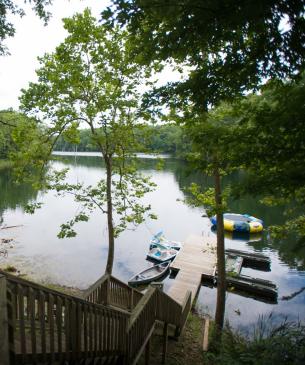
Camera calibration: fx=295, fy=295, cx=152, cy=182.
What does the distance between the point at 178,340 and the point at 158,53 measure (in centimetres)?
756

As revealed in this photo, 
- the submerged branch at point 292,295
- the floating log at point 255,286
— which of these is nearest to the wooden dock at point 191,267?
the floating log at point 255,286

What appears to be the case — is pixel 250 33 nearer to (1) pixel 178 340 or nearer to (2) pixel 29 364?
(2) pixel 29 364

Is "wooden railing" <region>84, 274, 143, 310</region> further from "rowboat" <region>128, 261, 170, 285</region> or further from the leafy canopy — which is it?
"rowboat" <region>128, 261, 170, 285</region>

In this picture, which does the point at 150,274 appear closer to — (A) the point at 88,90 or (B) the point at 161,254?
(B) the point at 161,254

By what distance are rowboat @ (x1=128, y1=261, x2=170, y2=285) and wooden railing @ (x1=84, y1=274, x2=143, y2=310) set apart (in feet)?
21.6

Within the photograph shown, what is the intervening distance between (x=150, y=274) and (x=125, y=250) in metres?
4.51

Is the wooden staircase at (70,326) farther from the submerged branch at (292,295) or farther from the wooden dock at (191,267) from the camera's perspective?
the submerged branch at (292,295)

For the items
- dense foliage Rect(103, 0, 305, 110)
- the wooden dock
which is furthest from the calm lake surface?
dense foliage Rect(103, 0, 305, 110)

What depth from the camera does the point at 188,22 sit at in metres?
2.83

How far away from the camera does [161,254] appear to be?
18375 mm

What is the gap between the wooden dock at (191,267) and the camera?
A: 533 inches

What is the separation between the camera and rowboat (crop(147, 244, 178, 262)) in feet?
59.2

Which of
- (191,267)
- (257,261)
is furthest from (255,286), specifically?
(257,261)

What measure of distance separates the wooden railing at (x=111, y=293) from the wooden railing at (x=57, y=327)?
4.35 ft
